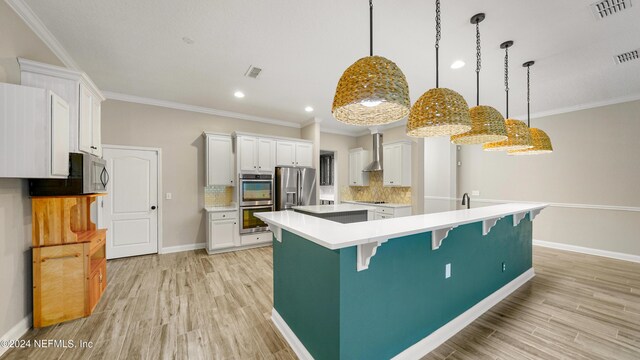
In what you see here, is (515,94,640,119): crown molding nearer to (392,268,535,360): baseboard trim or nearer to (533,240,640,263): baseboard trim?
(533,240,640,263): baseboard trim

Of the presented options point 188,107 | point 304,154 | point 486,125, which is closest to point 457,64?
point 486,125

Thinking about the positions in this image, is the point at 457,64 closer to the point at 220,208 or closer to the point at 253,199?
the point at 253,199

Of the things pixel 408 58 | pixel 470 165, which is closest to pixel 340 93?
pixel 408 58

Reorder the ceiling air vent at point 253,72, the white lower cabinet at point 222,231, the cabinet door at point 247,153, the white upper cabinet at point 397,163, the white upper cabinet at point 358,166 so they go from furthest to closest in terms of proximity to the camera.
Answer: the white upper cabinet at point 358,166, the white upper cabinet at point 397,163, the cabinet door at point 247,153, the white lower cabinet at point 222,231, the ceiling air vent at point 253,72

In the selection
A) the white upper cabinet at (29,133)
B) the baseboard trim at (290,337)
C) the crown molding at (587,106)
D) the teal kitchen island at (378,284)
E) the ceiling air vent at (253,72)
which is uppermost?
the ceiling air vent at (253,72)

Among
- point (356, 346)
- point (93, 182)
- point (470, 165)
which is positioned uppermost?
point (470, 165)

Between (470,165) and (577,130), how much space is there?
73.3 inches

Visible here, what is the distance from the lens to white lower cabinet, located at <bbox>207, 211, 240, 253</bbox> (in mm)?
4555

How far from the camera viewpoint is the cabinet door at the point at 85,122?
98.9 inches

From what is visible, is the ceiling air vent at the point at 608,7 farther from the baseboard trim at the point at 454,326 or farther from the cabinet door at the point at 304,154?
the cabinet door at the point at 304,154

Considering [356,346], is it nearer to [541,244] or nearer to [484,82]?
[484,82]

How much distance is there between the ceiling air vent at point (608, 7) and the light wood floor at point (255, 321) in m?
2.85

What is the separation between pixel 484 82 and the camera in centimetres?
→ 360

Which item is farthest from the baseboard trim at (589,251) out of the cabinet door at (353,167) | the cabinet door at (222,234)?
the cabinet door at (222,234)
